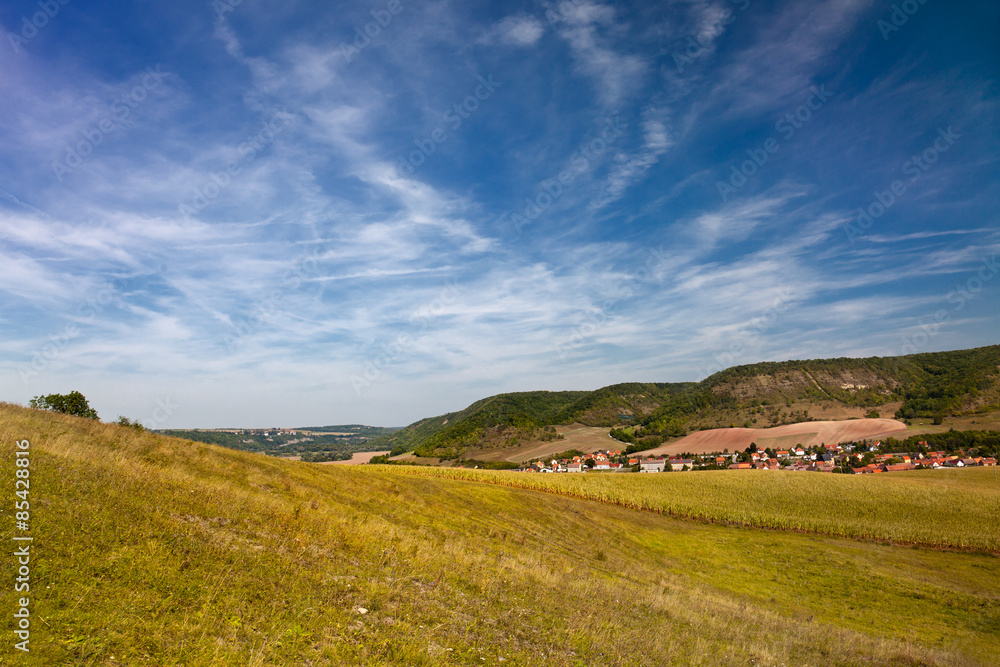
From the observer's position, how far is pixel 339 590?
9.80 meters

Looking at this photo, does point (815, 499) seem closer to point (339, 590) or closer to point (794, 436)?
point (339, 590)

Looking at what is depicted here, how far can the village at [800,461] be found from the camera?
84.3m

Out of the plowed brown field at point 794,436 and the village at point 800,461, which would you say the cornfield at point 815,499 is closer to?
the village at point 800,461

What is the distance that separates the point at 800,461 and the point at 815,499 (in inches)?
2752

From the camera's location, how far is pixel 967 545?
115 feet

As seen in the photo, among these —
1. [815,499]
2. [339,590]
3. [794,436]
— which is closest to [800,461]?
→ [794,436]

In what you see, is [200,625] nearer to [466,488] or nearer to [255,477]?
[255,477]

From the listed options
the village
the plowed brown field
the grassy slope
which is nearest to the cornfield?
the grassy slope

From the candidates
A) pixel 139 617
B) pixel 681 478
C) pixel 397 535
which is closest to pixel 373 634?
pixel 139 617

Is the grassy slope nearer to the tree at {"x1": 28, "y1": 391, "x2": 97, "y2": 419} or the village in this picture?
the tree at {"x1": 28, "y1": 391, "x2": 97, "y2": 419}

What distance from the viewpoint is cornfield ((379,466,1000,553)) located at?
3841 cm

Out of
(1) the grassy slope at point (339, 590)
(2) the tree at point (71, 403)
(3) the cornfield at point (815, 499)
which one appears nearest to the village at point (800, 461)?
(3) the cornfield at point (815, 499)

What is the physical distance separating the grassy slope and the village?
186 ft

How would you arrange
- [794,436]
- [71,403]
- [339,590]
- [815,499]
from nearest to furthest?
[339,590], [71,403], [815,499], [794,436]
